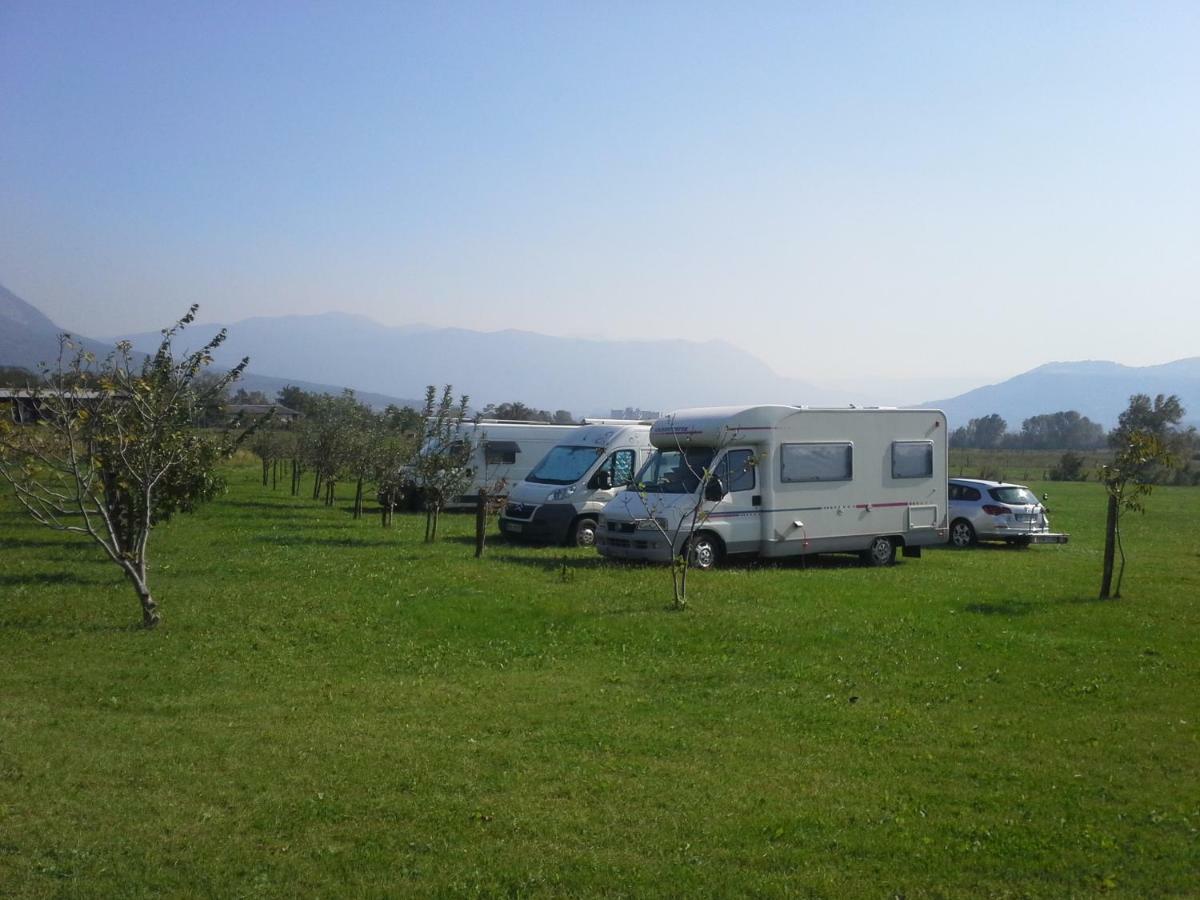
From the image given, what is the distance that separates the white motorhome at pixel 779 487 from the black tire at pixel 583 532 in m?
2.57

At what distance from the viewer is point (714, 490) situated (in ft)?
55.8

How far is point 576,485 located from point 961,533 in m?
10.0

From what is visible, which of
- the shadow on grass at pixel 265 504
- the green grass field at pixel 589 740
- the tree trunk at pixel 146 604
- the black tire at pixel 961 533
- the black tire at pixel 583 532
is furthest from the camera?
the shadow on grass at pixel 265 504

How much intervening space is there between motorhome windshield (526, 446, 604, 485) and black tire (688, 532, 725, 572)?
4.42 meters

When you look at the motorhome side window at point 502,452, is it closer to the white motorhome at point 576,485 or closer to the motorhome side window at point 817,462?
the white motorhome at point 576,485

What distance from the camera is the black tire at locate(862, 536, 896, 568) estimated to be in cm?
1938

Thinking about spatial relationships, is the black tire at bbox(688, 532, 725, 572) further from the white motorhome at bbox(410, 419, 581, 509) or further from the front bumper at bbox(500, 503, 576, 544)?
the white motorhome at bbox(410, 419, 581, 509)

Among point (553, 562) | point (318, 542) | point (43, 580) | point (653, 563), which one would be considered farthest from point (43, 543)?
point (653, 563)

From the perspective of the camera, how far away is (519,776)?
6777 millimetres

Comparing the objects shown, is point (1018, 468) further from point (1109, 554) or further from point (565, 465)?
point (1109, 554)

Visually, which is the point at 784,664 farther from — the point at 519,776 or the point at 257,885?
the point at 257,885

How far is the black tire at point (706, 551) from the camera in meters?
17.2

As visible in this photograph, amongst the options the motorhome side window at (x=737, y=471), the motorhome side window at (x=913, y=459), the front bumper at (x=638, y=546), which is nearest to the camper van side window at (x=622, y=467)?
the front bumper at (x=638, y=546)

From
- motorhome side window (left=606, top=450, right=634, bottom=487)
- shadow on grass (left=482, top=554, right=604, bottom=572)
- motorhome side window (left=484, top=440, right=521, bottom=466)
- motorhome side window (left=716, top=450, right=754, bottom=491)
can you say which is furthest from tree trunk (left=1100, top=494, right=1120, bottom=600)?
motorhome side window (left=484, top=440, right=521, bottom=466)
